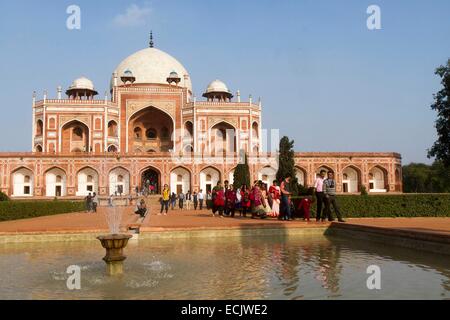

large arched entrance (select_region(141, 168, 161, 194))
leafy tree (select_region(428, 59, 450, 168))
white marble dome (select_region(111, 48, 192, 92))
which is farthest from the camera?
white marble dome (select_region(111, 48, 192, 92))

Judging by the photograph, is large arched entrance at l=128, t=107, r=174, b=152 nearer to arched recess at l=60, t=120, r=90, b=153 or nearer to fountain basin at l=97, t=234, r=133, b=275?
arched recess at l=60, t=120, r=90, b=153

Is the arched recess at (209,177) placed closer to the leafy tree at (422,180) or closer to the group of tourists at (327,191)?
the leafy tree at (422,180)

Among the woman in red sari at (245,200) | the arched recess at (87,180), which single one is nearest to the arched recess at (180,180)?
the arched recess at (87,180)

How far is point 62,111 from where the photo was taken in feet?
124

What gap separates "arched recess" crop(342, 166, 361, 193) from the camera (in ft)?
121

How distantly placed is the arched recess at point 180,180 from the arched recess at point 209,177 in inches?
42.7

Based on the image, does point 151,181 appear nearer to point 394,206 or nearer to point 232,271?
point 394,206

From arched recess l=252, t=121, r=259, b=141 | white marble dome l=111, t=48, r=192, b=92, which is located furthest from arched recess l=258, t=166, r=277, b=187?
white marble dome l=111, t=48, r=192, b=92

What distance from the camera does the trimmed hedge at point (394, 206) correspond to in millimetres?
12797

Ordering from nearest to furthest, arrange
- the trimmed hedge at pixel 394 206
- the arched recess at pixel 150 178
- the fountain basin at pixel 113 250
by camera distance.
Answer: the fountain basin at pixel 113 250, the trimmed hedge at pixel 394 206, the arched recess at pixel 150 178

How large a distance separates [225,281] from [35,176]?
32.0 meters

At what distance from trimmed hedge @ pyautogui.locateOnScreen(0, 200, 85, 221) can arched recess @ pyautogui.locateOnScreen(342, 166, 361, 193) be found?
24763 millimetres
